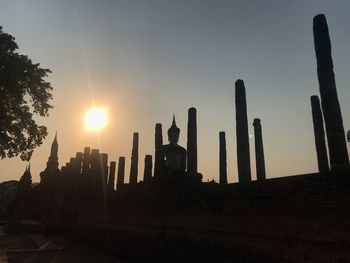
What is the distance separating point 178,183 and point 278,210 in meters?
5.63

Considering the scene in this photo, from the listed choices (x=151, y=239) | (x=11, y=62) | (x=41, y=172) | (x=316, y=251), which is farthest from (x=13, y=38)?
(x=41, y=172)

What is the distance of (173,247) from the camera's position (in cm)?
915

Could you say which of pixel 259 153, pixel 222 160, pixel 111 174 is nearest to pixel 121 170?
pixel 111 174

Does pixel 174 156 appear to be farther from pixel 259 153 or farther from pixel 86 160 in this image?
pixel 86 160

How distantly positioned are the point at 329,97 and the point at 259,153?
30.2ft

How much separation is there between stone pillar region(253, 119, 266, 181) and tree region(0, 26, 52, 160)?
11935 millimetres

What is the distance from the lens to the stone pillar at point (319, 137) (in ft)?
50.7

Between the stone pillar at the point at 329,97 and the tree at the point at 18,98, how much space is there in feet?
39.1

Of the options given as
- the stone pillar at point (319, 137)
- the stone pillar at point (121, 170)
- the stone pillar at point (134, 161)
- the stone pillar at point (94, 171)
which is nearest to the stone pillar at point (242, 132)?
the stone pillar at point (319, 137)

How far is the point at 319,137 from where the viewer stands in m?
15.6

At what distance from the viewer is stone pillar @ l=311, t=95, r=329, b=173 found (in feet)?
50.7

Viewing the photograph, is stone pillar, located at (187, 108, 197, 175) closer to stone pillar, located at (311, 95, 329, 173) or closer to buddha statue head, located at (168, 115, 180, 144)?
buddha statue head, located at (168, 115, 180, 144)

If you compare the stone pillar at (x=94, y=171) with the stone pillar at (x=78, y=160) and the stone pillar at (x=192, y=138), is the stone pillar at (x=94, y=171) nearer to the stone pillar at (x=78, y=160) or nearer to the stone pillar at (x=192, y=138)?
the stone pillar at (x=78, y=160)

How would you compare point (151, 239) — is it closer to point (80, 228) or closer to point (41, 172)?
point (80, 228)
